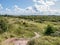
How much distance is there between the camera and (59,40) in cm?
2839

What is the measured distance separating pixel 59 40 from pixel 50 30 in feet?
53.8

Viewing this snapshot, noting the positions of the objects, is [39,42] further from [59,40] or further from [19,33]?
[19,33]

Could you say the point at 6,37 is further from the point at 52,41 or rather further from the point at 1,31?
the point at 52,41

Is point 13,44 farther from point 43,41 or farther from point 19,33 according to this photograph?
point 19,33

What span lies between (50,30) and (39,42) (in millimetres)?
18023

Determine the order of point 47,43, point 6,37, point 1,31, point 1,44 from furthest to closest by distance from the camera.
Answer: point 1,31 < point 6,37 < point 1,44 < point 47,43

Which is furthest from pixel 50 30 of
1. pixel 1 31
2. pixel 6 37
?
pixel 1 31

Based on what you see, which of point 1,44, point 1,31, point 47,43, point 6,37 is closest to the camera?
point 47,43

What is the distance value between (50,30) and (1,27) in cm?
1568

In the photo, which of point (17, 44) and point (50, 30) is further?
point (50, 30)

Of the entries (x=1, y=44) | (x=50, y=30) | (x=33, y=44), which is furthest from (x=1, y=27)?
(x=33, y=44)

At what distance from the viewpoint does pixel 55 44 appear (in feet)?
89.1

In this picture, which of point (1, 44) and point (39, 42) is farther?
point (1, 44)

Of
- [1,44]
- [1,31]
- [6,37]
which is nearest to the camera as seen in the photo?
[1,44]
